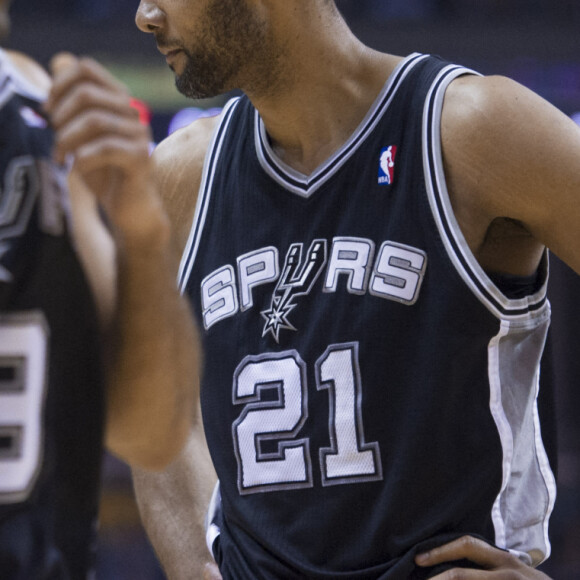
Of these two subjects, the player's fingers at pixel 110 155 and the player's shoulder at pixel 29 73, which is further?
the player's shoulder at pixel 29 73

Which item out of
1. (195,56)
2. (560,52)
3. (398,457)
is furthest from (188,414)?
(560,52)

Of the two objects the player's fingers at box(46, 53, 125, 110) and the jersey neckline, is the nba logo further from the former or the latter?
the player's fingers at box(46, 53, 125, 110)

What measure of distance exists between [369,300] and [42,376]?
0.88 meters

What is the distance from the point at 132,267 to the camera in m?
1.41

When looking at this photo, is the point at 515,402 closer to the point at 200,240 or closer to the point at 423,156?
the point at 423,156

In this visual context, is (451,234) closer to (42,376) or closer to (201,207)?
(201,207)

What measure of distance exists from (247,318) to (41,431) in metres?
0.92

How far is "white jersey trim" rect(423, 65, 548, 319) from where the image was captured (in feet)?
6.63

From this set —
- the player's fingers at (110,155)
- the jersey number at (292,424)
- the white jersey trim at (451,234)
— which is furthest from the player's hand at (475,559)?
the player's fingers at (110,155)

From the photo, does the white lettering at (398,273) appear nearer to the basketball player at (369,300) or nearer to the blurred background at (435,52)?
the basketball player at (369,300)

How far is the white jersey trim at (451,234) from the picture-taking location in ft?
6.63

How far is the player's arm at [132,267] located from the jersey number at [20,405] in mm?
116

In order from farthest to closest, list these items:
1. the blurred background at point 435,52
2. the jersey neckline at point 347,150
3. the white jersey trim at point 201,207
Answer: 1. the blurred background at point 435,52
2. the white jersey trim at point 201,207
3. the jersey neckline at point 347,150

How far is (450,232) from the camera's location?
2.04 meters
